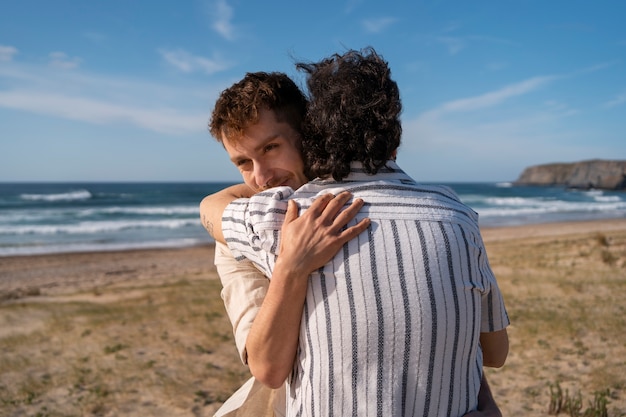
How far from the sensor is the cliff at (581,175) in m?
76.3

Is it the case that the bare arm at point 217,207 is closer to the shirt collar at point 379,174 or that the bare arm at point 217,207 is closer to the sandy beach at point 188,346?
the shirt collar at point 379,174

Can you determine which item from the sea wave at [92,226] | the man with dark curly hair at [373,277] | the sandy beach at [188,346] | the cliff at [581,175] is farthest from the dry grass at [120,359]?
the cliff at [581,175]

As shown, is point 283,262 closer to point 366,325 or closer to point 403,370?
point 366,325

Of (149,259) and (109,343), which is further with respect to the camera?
(149,259)

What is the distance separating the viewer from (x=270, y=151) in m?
1.75

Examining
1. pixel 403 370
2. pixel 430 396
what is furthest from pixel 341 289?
pixel 430 396

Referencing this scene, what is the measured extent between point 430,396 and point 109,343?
6.56 meters

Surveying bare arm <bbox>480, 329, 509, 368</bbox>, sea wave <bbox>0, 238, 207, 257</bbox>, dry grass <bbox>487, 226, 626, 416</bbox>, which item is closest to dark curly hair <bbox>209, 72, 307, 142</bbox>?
bare arm <bbox>480, 329, 509, 368</bbox>

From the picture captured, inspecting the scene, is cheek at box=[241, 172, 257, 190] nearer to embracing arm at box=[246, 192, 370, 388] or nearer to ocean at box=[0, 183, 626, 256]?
embracing arm at box=[246, 192, 370, 388]

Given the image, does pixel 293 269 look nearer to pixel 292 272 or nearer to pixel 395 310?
pixel 292 272

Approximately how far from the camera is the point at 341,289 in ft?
4.02

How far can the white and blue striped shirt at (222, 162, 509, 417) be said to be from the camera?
3.93 ft

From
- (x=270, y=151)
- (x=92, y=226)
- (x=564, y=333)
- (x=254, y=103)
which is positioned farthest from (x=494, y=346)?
(x=92, y=226)

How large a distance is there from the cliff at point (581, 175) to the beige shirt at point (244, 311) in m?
84.5
